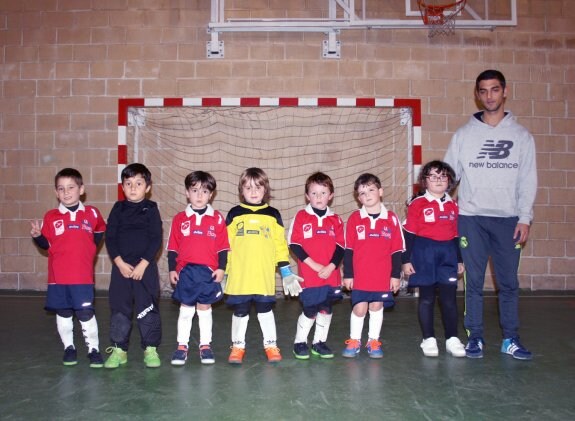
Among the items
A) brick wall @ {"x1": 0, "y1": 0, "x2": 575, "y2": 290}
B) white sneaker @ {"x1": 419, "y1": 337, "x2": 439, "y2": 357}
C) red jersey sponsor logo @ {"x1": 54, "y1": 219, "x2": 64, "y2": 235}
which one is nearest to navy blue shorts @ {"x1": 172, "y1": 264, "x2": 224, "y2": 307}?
red jersey sponsor logo @ {"x1": 54, "y1": 219, "x2": 64, "y2": 235}

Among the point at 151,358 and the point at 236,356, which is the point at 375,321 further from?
the point at 151,358

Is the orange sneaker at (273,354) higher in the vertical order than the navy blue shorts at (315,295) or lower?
lower

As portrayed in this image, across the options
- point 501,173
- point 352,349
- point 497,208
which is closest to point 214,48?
point 501,173

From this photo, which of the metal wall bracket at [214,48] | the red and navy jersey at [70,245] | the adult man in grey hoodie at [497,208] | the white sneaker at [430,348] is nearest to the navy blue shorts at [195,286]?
the red and navy jersey at [70,245]

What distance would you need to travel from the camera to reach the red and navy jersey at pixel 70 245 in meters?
3.64

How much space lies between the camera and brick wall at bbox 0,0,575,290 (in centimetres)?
689

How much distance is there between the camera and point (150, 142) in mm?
6871

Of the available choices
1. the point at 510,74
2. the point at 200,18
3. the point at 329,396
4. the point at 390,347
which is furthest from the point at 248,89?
the point at 329,396

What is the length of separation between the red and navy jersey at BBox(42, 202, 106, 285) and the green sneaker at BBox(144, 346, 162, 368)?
0.62 metres

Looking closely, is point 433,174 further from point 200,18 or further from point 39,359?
point 200,18

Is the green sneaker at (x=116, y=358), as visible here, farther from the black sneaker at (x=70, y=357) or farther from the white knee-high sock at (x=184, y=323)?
the white knee-high sock at (x=184, y=323)

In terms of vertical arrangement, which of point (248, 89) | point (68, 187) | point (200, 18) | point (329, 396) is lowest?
point (329, 396)

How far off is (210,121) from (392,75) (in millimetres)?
2389

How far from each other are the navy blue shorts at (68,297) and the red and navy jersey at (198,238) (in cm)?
62
